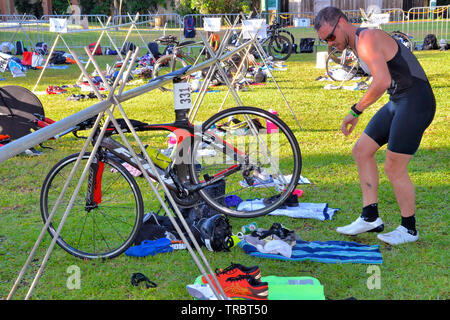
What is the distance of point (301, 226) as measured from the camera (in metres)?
5.21

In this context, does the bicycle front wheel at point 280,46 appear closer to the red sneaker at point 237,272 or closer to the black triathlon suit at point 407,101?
the black triathlon suit at point 407,101

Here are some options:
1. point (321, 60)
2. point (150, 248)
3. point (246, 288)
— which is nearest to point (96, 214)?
point (150, 248)

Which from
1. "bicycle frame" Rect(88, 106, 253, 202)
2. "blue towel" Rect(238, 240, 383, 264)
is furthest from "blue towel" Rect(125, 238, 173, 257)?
"blue towel" Rect(238, 240, 383, 264)

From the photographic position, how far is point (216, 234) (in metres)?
4.63

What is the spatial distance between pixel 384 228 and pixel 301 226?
31.2 inches

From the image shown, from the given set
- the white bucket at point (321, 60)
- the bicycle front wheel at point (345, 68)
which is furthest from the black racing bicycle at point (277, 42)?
the bicycle front wheel at point (345, 68)

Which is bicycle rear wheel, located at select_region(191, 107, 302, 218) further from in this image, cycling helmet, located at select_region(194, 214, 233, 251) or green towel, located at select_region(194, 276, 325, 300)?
green towel, located at select_region(194, 276, 325, 300)

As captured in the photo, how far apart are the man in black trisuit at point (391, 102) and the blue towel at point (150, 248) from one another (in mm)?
1761

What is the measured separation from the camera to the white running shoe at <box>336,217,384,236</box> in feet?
16.2

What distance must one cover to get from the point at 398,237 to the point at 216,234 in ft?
5.36

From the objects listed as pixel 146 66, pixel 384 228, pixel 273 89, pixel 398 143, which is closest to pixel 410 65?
pixel 398 143

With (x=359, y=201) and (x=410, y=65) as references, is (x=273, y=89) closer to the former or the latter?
(x=359, y=201)

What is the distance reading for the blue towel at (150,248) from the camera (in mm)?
4602
